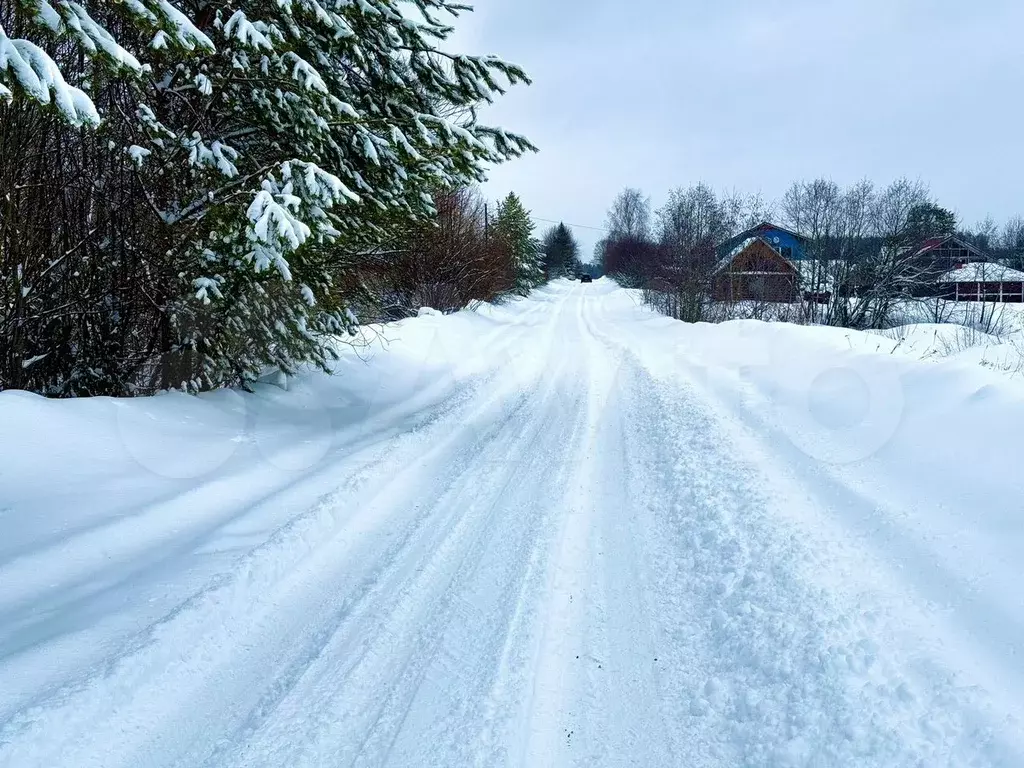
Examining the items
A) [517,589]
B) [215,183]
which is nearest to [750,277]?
[215,183]

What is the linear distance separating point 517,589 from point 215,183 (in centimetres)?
551

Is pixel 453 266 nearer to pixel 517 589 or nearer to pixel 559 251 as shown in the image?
pixel 517 589

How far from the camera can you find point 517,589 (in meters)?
3.17

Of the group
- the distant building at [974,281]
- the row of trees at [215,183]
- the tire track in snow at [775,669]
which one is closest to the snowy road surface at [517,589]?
the tire track in snow at [775,669]

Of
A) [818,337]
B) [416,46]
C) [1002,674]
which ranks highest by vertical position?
[416,46]

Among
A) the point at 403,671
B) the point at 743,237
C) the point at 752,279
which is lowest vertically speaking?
the point at 403,671

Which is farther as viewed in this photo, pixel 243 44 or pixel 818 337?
pixel 818 337

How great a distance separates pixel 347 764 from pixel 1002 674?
2.81 meters

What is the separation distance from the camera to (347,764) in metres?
2.04

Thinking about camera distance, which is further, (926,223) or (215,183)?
(926,223)

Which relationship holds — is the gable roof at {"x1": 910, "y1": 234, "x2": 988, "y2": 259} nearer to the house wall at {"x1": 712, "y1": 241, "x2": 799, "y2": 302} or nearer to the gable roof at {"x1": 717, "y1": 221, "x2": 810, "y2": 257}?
the gable roof at {"x1": 717, "y1": 221, "x2": 810, "y2": 257}

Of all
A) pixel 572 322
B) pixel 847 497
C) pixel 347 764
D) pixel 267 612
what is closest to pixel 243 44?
pixel 267 612

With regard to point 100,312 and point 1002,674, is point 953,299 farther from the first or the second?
point 100,312

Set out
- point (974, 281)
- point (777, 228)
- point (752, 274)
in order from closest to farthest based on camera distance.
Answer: point (752, 274) → point (974, 281) → point (777, 228)
